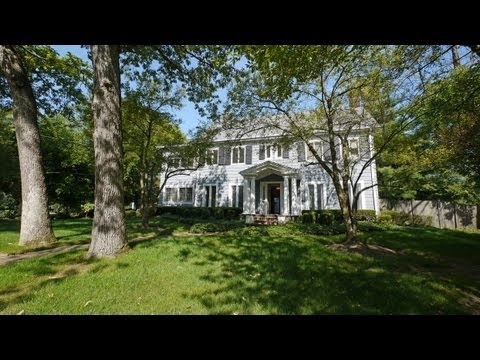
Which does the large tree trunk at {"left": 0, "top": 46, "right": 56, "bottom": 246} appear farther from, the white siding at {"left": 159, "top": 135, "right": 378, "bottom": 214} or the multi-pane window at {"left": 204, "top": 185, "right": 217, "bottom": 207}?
the multi-pane window at {"left": 204, "top": 185, "right": 217, "bottom": 207}

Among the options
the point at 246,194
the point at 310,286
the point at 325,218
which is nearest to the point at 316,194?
the point at 325,218

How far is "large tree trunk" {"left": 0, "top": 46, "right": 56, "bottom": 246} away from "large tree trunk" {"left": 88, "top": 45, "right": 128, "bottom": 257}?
288 centimetres

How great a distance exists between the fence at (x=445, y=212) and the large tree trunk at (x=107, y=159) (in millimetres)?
18633

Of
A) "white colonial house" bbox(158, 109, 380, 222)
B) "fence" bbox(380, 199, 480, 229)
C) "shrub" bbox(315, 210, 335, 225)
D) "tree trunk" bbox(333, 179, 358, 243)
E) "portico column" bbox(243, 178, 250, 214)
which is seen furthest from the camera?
"portico column" bbox(243, 178, 250, 214)

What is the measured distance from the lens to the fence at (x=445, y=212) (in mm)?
16188

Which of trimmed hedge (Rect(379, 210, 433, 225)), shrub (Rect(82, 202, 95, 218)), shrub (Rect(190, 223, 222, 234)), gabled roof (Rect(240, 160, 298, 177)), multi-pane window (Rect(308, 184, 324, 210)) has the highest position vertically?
gabled roof (Rect(240, 160, 298, 177))

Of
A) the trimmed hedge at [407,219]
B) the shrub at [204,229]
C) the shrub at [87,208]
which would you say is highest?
the shrub at [87,208]

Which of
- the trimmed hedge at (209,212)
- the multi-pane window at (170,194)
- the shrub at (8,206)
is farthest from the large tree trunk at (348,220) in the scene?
the shrub at (8,206)

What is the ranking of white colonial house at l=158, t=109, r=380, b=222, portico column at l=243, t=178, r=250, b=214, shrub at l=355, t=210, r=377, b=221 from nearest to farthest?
shrub at l=355, t=210, r=377, b=221 → white colonial house at l=158, t=109, r=380, b=222 → portico column at l=243, t=178, r=250, b=214

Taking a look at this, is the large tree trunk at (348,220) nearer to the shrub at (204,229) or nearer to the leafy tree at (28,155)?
the shrub at (204,229)

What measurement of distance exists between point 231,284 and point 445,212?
18453 millimetres

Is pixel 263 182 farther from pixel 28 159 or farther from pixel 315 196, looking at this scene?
pixel 28 159

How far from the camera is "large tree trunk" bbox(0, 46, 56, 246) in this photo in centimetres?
735

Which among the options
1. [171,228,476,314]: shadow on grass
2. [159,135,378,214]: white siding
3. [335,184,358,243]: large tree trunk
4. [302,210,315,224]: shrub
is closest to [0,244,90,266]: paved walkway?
[171,228,476,314]: shadow on grass
